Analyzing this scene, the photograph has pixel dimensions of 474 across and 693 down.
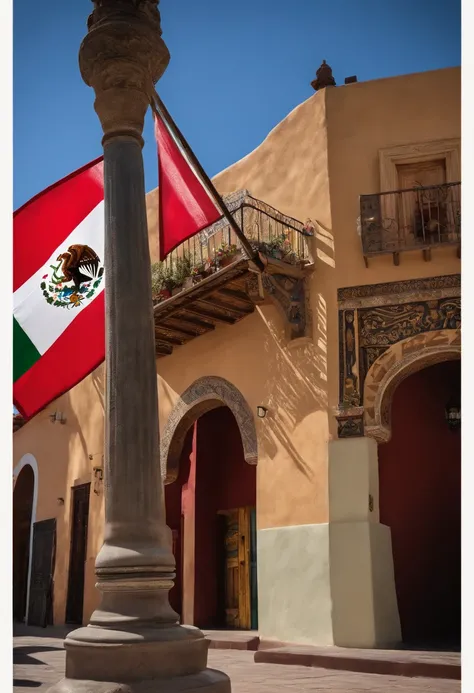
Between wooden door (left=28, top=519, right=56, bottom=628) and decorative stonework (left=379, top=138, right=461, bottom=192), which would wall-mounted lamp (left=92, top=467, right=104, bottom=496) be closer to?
wooden door (left=28, top=519, right=56, bottom=628)

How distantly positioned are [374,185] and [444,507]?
14.5ft

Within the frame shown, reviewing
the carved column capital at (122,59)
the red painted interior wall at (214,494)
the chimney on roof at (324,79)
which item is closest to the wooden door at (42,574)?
the red painted interior wall at (214,494)

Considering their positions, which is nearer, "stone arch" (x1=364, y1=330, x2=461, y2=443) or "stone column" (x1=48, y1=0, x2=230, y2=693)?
"stone column" (x1=48, y1=0, x2=230, y2=693)

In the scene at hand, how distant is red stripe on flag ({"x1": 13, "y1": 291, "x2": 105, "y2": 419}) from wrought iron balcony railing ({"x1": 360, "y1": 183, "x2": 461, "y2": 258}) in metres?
5.22

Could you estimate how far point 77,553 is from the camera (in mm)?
14125

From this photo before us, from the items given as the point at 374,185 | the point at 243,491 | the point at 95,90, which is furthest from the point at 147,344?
the point at 243,491

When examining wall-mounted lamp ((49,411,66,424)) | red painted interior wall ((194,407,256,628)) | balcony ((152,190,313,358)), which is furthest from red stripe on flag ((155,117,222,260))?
wall-mounted lamp ((49,411,66,424))

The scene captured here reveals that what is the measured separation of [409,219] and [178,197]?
4.93m

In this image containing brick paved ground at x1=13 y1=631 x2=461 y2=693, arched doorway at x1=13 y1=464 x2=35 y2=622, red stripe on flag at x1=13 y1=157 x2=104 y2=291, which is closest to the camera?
red stripe on flag at x1=13 y1=157 x2=104 y2=291

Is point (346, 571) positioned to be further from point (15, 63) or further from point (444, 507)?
point (15, 63)

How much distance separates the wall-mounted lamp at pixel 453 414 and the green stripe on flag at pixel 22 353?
664 centimetres

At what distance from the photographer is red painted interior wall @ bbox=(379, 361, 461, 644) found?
1012 cm

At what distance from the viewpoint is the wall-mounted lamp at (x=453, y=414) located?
10656mm

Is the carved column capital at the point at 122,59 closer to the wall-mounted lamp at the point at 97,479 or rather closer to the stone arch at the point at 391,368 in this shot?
the stone arch at the point at 391,368
